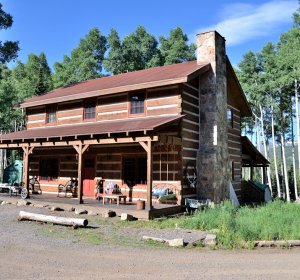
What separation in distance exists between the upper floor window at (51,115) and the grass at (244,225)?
10588 millimetres

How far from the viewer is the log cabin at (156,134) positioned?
14.8 meters

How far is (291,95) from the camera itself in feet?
106

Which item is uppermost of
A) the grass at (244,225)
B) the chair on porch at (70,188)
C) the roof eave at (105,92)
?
the roof eave at (105,92)

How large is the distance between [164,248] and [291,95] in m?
27.9

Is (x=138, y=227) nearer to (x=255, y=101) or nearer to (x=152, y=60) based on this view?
(x=255, y=101)

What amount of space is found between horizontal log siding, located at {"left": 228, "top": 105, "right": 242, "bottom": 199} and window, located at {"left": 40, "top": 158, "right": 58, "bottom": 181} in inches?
383

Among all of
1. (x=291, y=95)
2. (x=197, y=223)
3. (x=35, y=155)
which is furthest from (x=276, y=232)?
(x=291, y=95)

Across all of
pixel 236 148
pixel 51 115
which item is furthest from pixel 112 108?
pixel 236 148

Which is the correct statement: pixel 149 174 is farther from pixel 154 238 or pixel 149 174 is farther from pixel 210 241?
pixel 210 241

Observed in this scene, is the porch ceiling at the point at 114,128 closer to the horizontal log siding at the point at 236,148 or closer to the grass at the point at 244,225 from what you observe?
the grass at the point at 244,225

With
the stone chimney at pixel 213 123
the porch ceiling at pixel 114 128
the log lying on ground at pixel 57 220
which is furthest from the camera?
the stone chimney at pixel 213 123

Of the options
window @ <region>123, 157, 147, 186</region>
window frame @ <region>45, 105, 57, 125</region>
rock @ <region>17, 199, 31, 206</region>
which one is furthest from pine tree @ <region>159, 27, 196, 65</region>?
rock @ <region>17, 199, 31, 206</region>

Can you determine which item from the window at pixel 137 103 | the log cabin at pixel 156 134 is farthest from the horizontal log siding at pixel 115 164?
the window at pixel 137 103

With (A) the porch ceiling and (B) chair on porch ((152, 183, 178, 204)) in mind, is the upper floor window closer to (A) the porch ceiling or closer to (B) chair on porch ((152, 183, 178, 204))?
(A) the porch ceiling
